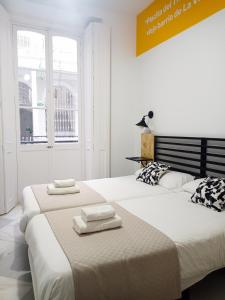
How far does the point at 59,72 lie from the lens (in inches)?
159

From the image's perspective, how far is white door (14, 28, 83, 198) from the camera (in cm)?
381

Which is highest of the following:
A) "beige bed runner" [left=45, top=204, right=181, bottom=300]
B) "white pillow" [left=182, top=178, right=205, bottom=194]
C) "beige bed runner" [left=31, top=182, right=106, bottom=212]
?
"white pillow" [left=182, top=178, right=205, bottom=194]

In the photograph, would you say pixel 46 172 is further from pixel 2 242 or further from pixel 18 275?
pixel 18 275

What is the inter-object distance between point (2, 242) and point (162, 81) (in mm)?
3028

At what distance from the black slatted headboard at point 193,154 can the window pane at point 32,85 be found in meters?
2.08

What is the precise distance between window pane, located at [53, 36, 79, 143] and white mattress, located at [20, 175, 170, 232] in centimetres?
158

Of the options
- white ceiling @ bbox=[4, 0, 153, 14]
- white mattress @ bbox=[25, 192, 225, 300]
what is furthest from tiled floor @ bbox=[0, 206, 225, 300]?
white ceiling @ bbox=[4, 0, 153, 14]

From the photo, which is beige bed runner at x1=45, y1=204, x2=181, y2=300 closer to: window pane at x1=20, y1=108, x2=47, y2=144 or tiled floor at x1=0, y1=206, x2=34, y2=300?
tiled floor at x1=0, y1=206, x2=34, y2=300

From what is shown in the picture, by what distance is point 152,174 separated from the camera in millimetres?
2922

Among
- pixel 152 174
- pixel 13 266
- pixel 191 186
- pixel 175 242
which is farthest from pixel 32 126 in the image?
pixel 175 242

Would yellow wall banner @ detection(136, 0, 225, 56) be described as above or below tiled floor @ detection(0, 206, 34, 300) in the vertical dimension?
above

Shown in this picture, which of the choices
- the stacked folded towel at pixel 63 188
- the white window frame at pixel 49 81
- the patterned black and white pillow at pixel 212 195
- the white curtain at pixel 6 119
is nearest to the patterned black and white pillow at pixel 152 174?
the patterned black and white pillow at pixel 212 195

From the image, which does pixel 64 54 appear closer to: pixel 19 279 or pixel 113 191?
pixel 113 191

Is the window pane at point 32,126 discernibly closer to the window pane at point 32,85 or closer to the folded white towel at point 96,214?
the window pane at point 32,85
